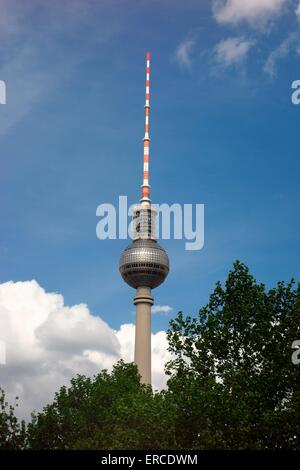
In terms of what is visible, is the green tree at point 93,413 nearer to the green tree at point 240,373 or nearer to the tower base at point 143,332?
the green tree at point 240,373

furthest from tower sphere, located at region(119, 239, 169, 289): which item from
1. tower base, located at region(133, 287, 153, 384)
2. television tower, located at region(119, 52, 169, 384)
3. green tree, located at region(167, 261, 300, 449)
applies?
green tree, located at region(167, 261, 300, 449)

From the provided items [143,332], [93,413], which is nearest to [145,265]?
[143,332]

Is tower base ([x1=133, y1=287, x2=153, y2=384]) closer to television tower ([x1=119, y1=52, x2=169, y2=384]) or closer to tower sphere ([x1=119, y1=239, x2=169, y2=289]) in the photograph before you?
television tower ([x1=119, y1=52, x2=169, y2=384])

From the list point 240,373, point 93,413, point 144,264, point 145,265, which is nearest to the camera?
point 240,373

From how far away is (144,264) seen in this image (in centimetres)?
13600

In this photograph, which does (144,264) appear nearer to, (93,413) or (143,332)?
(143,332)

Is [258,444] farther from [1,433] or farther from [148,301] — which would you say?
[148,301]

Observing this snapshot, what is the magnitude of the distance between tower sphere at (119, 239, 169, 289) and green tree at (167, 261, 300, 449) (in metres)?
90.8

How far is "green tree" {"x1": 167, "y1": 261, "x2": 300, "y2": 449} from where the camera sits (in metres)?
39.2

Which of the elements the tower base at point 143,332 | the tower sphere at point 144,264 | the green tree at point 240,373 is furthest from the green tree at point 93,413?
the tower sphere at point 144,264

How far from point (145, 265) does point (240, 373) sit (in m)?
95.8

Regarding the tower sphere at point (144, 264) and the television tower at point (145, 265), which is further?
the tower sphere at point (144, 264)

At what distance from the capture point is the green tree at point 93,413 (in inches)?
2037
